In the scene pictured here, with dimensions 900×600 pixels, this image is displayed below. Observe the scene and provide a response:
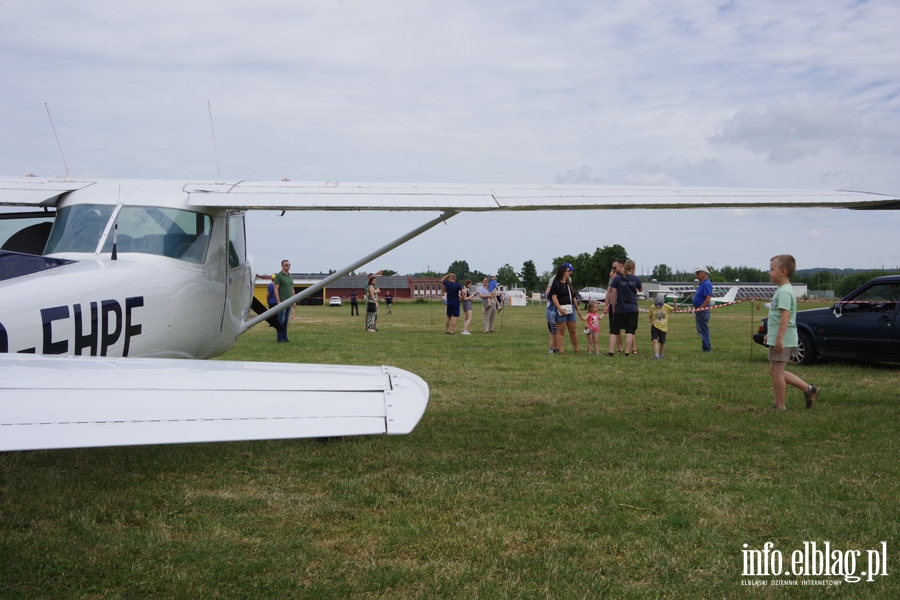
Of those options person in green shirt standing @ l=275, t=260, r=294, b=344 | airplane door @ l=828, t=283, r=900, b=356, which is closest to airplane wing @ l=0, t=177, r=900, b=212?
airplane door @ l=828, t=283, r=900, b=356

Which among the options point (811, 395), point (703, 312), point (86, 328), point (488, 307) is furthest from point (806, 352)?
point (86, 328)

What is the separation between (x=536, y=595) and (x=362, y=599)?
0.75 m

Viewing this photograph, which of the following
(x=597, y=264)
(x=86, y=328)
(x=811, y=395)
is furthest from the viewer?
(x=597, y=264)

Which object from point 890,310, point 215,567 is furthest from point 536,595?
point 890,310

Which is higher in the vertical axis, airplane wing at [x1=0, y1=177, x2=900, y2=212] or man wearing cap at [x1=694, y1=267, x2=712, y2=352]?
airplane wing at [x1=0, y1=177, x2=900, y2=212]

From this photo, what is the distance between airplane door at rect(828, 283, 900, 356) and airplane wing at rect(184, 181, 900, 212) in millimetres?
5688

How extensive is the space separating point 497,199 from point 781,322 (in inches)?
124

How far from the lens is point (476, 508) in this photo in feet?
14.0

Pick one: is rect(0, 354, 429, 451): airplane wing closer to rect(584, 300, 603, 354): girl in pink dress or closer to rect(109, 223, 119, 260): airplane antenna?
rect(109, 223, 119, 260): airplane antenna

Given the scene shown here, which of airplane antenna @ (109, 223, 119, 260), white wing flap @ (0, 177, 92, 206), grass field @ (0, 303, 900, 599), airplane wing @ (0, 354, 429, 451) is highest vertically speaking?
white wing flap @ (0, 177, 92, 206)

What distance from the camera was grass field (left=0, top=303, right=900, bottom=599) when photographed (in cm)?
330

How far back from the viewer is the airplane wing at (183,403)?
244 centimetres

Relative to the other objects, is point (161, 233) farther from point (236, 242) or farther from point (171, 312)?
point (236, 242)

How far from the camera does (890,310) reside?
10938 mm
